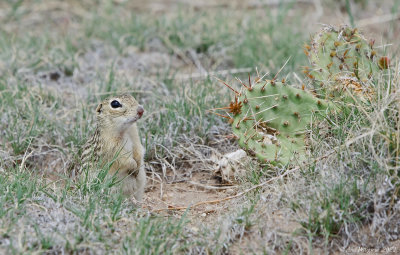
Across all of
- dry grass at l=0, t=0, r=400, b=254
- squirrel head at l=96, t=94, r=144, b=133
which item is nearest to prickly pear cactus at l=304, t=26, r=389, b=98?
dry grass at l=0, t=0, r=400, b=254

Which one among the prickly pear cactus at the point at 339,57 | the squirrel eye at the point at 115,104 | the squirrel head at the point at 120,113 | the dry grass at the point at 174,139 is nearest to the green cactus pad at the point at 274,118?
the dry grass at the point at 174,139

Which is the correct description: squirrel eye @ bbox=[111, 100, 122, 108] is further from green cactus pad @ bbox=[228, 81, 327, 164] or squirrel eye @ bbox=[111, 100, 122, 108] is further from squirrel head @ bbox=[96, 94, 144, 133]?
green cactus pad @ bbox=[228, 81, 327, 164]

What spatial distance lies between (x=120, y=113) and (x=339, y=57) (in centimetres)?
187

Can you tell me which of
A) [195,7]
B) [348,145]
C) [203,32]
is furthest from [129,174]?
[195,7]

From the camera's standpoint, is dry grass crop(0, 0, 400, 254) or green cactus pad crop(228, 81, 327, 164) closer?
dry grass crop(0, 0, 400, 254)

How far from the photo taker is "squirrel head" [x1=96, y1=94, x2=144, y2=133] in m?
4.58

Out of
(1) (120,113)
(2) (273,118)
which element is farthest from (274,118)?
(1) (120,113)

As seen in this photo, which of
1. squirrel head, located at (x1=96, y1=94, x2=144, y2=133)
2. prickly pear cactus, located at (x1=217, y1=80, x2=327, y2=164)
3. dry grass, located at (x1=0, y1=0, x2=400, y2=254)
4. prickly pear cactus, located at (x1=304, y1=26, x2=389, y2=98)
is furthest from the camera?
prickly pear cactus, located at (x1=304, y1=26, x2=389, y2=98)

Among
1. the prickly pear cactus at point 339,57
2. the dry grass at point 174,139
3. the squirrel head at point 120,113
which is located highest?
the prickly pear cactus at point 339,57

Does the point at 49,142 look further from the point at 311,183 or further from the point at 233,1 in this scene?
the point at 233,1

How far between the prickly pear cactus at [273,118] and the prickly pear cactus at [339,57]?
0.28 m

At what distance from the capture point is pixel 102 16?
26.7 ft

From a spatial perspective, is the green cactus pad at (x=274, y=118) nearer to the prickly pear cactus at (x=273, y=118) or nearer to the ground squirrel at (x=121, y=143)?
the prickly pear cactus at (x=273, y=118)

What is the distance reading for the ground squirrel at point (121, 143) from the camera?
460 cm
